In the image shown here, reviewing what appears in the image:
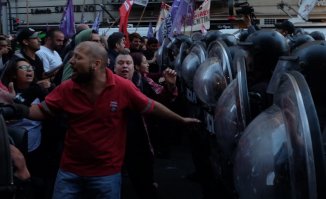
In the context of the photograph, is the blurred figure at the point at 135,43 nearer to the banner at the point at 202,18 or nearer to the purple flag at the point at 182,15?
the purple flag at the point at 182,15

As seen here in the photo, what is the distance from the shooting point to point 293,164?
8.45ft

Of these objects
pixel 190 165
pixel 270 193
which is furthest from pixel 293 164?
pixel 190 165

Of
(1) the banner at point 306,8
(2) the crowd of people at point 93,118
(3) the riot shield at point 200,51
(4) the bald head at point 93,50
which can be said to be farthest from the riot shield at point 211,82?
(1) the banner at point 306,8

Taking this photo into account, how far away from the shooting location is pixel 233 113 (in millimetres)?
3900

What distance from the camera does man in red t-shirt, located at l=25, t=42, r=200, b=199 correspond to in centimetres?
390

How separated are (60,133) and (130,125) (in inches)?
23.5

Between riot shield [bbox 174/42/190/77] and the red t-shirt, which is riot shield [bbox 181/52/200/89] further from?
the red t-shirt

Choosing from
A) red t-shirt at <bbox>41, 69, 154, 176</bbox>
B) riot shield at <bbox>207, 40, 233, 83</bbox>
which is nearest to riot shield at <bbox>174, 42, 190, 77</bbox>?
riot shield at <bbox>207, 40, 233, 83</bbox>

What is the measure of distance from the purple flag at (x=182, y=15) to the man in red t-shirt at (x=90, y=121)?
26.6 ft

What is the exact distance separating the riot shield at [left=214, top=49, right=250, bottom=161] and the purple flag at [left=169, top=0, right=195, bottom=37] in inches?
311

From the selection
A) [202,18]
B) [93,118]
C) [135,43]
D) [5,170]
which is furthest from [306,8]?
[5,170]

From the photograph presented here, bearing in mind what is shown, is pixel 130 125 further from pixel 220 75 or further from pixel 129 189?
pixel 129 189

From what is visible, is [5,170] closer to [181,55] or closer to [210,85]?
[210,85]

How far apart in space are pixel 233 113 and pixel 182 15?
8.34m
